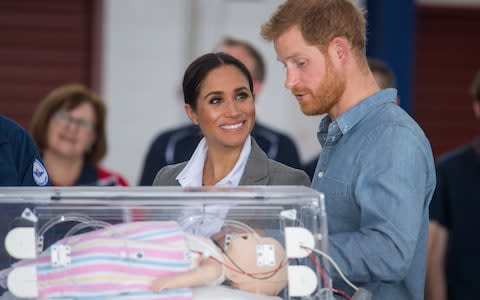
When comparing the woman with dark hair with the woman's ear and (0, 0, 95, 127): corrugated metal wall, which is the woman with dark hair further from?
(0, 0, 95, 127): corrugated metal wall

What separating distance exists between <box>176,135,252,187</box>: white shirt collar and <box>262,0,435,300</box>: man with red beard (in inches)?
11.5

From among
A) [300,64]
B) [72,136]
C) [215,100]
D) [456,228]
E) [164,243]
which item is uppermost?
[300,64]

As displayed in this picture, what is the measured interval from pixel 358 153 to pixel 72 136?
2.32 meters

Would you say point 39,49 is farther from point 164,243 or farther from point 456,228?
point 164,243

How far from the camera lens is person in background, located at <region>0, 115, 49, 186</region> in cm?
309

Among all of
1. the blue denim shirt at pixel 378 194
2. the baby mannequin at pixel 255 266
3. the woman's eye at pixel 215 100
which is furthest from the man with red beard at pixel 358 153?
the woman's eye at pixel 215 100

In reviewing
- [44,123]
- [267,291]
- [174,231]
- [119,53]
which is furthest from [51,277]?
[119,53]

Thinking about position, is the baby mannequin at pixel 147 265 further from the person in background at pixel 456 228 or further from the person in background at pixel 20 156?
the person in background at pixel 456 228

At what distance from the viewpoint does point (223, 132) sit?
296cm

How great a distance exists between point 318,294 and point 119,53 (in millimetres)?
3688

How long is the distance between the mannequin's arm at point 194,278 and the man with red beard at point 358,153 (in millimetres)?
249

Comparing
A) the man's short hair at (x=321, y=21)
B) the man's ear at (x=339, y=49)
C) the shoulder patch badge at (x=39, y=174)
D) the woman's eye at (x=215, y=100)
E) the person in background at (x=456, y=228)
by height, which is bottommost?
the person in background at (x=456, y=228)

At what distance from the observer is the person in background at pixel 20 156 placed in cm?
309

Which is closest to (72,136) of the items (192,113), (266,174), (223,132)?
(192,113)
